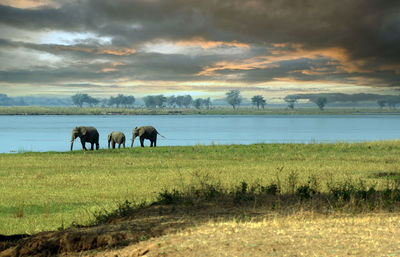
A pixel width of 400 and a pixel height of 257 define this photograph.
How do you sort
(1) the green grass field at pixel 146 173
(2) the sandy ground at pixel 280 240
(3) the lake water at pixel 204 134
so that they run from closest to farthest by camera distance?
(2) the sandy ground at pixel 280 240
(1) the green grass field at pixel 146 173
(3) the lake water at pixel 204 134

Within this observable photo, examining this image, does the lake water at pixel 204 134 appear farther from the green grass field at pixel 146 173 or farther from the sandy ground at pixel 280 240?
the sandy ground at pixel 280 240

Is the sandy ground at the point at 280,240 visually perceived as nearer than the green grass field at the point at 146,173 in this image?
Yes

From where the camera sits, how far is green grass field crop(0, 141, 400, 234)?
14914mm

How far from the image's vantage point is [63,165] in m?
28.0

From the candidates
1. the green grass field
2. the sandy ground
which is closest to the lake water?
the green grass field

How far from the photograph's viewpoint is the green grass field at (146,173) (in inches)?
587

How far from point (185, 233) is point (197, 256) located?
1.61 metres

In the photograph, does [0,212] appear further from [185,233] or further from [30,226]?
[185,233]

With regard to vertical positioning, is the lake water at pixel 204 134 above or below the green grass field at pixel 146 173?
below

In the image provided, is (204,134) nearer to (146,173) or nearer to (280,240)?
(146,173)

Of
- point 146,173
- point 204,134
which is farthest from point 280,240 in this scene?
point 204,134

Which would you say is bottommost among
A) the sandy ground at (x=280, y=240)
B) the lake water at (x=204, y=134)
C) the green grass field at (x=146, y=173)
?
the lake water at (x=204, y=134)

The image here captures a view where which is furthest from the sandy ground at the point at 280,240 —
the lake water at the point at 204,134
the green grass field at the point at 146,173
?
the lake water at the point at 204,134

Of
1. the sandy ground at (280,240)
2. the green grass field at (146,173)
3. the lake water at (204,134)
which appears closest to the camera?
the sandy ground at (280,240)
